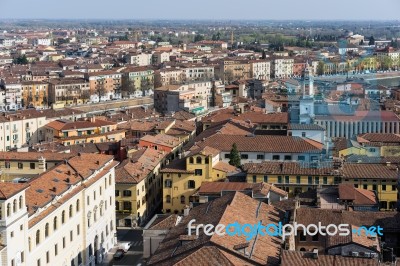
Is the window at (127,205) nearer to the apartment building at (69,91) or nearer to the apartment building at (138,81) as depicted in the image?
the apartment building at (69,91)

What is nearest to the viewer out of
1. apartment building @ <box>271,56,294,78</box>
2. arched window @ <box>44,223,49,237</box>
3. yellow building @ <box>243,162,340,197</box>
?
arched window @ <box>44,223,49,237</box>

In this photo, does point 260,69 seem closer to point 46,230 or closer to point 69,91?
point 69,91

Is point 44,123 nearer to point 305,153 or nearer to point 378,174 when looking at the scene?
point 305,153

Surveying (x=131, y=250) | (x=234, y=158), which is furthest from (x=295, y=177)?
(x=131, y=250)

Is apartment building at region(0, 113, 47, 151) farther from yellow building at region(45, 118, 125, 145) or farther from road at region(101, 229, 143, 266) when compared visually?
road at region(101, 229, 143, 266)

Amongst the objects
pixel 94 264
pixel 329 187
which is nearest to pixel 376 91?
pixel 329 187

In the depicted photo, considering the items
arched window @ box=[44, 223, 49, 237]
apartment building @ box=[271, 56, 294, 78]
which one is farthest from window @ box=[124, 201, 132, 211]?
apartment building @ box=[271, 56, 294, 78]
